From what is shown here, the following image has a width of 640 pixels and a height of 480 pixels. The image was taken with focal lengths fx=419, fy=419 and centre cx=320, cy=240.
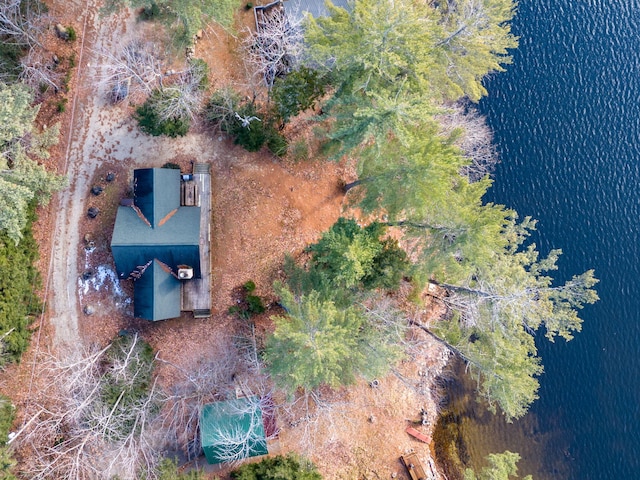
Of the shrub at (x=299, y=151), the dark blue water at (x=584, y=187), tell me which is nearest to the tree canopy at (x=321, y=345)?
the shrub at (x=299, y=151)

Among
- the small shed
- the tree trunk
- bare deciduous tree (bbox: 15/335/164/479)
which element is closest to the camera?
bare deciduous tree (bbox: 15/335/164/479)

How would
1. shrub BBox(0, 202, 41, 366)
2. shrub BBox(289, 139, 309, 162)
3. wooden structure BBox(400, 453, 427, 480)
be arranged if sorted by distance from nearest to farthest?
1. shrub BBox(0, 202, 41, 366)
2. shrub BBox(289, 139, 309, 162)
3. wooden structure BBox(400, 453, 427, 480)

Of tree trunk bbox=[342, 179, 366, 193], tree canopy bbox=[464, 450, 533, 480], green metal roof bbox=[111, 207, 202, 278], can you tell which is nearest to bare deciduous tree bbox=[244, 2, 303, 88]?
tree trunk bbox=[342, 179, 366, 193]

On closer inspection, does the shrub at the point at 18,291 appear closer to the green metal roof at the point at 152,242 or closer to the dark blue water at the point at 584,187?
the green metal roof at the point at 152,242

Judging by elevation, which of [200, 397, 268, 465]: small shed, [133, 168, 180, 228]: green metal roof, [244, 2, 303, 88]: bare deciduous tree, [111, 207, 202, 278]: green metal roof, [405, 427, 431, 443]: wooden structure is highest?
[244, 2, 303, 88]: bare deciduous tree

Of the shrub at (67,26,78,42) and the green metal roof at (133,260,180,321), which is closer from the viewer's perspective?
the green metal roof at (133,260,180,321)

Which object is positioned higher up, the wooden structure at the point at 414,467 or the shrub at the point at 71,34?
the shrub at the point at 71,34

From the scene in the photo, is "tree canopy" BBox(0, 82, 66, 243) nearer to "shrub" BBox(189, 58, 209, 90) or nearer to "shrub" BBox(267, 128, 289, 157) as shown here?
"shrub" BBox(189, 58, 209, 90)
